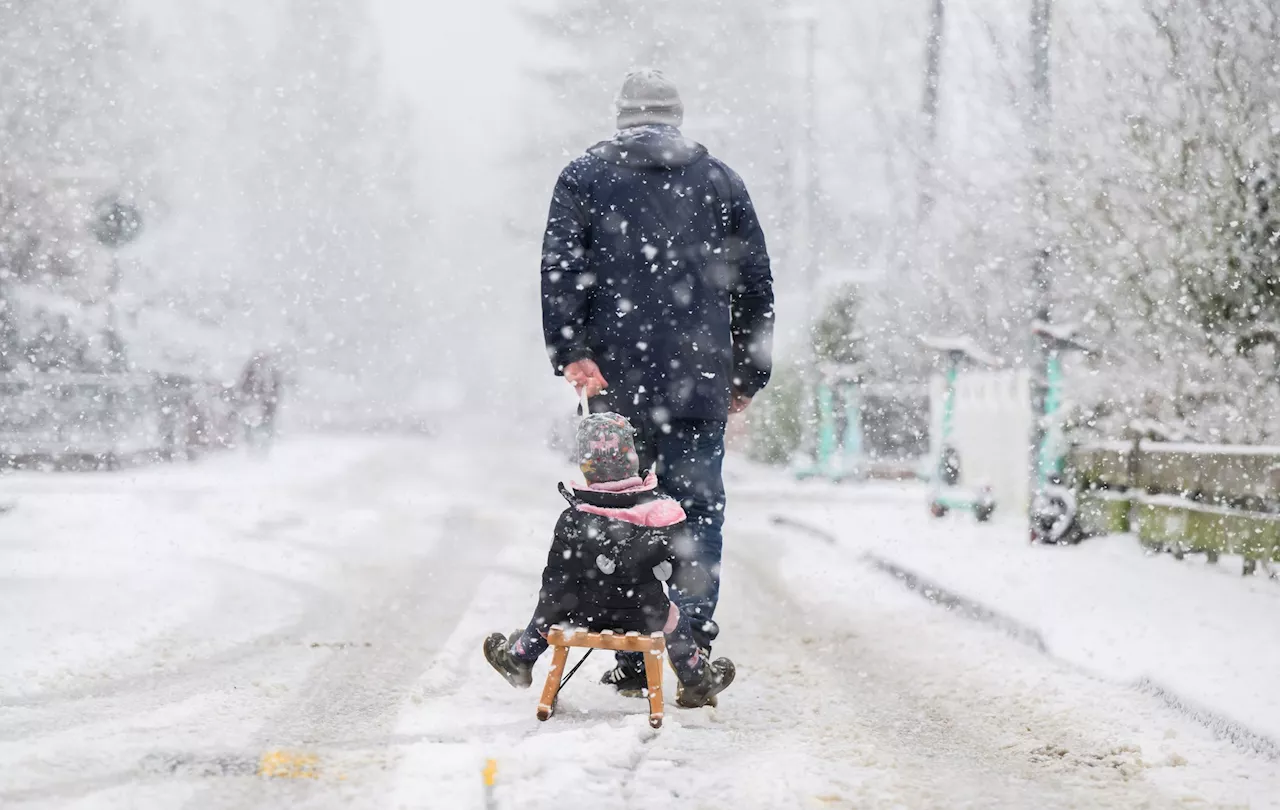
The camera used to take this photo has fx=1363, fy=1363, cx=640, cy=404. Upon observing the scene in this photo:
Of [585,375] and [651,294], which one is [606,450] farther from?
[651,294]

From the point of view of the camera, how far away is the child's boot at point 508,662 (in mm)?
4371

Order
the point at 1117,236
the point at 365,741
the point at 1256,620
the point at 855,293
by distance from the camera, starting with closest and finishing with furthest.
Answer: the point at 365,741, the point at 1256,620, the point at 1117,236, the point at 855,293

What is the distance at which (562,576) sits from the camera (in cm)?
418

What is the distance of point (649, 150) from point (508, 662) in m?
1.74

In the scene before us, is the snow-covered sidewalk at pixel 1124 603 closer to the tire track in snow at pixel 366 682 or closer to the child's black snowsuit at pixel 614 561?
the child's black snowsuit at pixel 614 561

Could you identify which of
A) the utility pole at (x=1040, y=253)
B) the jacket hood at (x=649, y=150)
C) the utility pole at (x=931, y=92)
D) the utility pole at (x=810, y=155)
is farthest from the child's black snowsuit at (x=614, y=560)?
the utility pole at (x=810, y=155)

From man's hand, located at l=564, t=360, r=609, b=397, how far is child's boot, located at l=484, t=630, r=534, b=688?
0.85 meters

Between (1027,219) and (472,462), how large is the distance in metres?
12.5

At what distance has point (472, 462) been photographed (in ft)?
74.4

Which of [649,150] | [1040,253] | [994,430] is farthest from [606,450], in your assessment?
[994,430]

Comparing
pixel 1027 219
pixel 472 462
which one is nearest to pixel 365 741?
pixel 1027 219

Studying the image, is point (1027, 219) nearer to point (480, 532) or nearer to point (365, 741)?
point (480, 532)

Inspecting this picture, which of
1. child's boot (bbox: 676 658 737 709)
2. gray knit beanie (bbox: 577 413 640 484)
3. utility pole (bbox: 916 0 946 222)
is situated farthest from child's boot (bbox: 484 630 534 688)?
utility pole (bbox: 916 0 946 222)

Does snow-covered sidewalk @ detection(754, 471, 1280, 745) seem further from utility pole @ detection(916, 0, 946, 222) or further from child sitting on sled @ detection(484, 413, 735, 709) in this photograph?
utility pole @ detection(916, 0, 946, 222)
